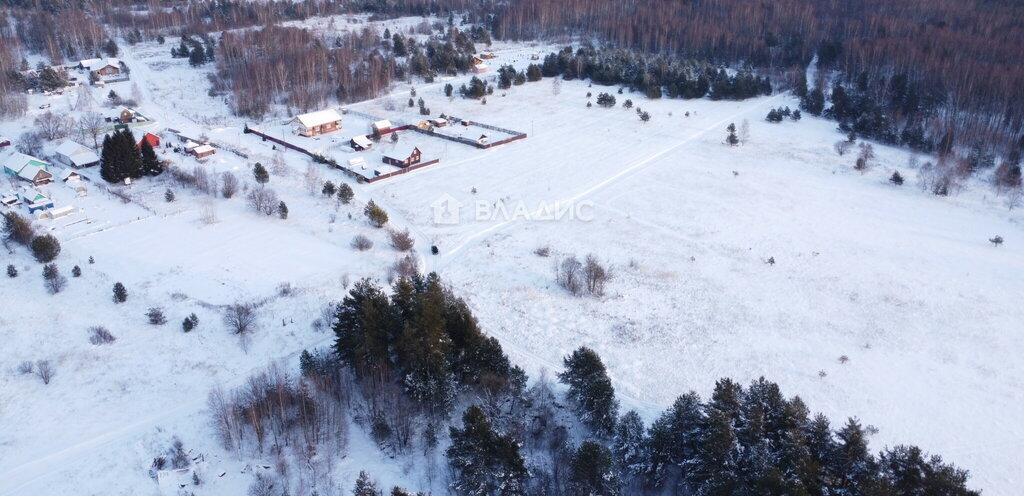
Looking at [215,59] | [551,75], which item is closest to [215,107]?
[215,59]

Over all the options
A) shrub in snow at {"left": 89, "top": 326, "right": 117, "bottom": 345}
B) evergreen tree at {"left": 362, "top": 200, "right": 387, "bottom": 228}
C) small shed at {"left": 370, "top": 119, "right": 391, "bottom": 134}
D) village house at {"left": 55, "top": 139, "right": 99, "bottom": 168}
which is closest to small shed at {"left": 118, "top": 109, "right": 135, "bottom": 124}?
village house at {"left": 55, "top": 139, "right": 99, "bottom": 168}

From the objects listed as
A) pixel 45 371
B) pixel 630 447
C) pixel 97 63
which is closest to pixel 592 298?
pixel 630 447

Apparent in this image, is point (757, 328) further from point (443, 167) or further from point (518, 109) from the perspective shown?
point (518, 109)

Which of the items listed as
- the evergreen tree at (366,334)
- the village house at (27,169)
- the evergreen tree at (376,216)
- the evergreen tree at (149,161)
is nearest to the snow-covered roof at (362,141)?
the evergreen tree at (149,161)

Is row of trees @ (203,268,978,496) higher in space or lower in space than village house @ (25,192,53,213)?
lower

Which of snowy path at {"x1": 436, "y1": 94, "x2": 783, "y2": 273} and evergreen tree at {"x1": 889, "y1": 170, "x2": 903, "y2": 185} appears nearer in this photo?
snowy path at {"x1": 436, "y1": 94, "x2": 783, "y2": 273}

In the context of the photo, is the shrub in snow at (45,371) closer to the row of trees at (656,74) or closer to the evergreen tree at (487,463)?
the evergreen tree at (487,463)

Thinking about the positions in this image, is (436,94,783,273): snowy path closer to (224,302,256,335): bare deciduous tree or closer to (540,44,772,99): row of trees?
A: (540,44,772,99): row of trees
